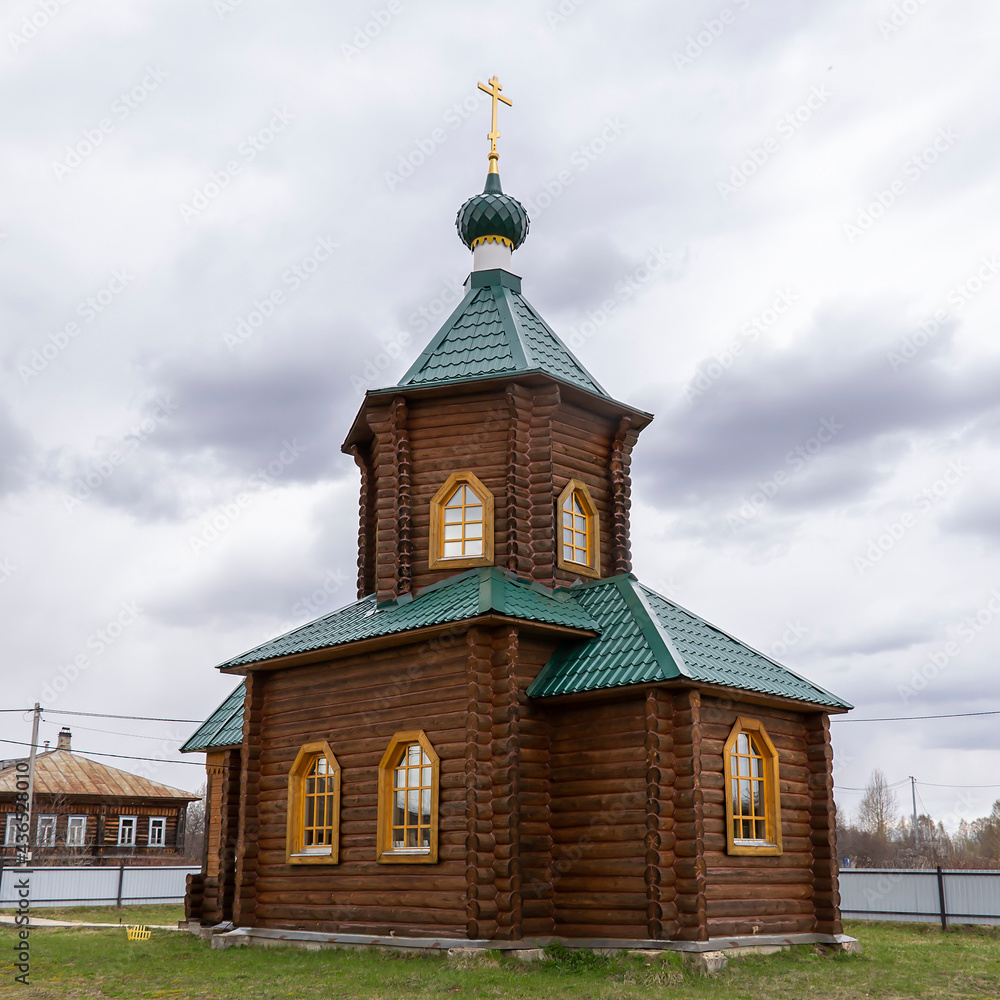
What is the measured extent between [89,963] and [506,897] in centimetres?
601

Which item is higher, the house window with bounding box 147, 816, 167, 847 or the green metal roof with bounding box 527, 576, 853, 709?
the green metal roof with bounding box 527, 576, 853, 709

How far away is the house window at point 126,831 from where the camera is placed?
3450 centimetres

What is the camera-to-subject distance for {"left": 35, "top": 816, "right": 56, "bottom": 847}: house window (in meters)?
32.9

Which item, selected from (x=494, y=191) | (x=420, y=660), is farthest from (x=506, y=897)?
(x=494, y=191)

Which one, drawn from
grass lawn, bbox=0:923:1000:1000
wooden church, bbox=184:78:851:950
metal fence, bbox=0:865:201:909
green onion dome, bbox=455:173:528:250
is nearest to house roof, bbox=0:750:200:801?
metal fence, bbox=0:865:201:909

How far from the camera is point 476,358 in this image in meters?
16.2

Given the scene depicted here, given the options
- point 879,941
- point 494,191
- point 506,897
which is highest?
point 494,191

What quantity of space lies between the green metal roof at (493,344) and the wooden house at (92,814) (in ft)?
76.0

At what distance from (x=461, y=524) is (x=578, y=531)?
Answer: 1.87 m

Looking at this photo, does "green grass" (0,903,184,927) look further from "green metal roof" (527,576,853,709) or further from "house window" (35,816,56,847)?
"green metal roof" (527,576,853,709)

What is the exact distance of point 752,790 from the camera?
44.5 feet

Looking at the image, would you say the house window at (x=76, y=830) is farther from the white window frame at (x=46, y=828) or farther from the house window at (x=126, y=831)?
the house window at (x=126, y=831)

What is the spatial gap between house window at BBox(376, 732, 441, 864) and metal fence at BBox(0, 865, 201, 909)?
618 inches

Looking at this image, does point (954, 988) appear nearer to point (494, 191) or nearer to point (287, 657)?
point (287, 657)
